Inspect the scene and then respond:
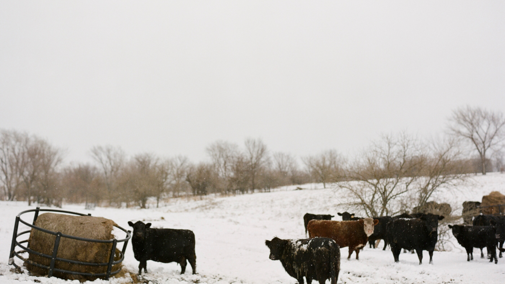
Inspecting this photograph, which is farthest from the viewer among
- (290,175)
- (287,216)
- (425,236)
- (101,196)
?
(290,175)

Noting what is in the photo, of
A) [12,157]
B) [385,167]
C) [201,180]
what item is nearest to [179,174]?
[201,180]

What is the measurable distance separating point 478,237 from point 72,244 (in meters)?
12.4

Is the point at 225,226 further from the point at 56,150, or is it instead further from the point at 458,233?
the point at 56,150

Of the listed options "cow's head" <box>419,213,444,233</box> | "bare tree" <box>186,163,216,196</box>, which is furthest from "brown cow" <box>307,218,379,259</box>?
"bare tree" <box>186,163,216,196</box>

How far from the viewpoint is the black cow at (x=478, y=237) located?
10.2m

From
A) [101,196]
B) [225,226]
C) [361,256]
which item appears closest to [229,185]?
[101,196]

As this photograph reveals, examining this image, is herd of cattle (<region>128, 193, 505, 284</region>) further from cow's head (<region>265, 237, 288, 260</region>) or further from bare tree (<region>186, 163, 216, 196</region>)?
bare tree (<region>186, 163, 216, 196</region>)

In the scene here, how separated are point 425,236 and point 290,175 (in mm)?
80746

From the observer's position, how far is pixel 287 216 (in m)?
29.5

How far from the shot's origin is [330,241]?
22.9 ft

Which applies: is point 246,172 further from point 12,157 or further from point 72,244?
point 72,244

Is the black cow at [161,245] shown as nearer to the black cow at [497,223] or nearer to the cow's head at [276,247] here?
the cow's head at [276,247]

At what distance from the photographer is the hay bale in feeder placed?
594cm

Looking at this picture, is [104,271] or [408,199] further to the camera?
[408,199]
